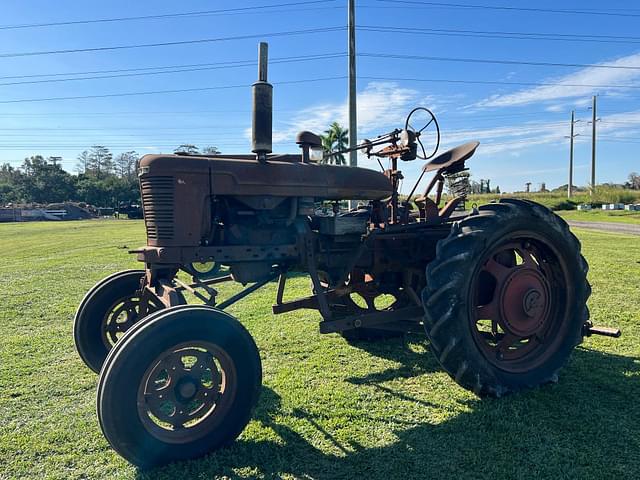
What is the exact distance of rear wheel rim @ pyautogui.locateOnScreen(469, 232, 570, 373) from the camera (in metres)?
3.73

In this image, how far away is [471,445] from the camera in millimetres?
2900

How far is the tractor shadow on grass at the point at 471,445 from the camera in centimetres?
263

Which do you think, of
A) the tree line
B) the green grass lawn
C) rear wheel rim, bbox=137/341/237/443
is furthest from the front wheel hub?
the tree line

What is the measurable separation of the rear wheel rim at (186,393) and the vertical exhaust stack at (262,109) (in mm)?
1506

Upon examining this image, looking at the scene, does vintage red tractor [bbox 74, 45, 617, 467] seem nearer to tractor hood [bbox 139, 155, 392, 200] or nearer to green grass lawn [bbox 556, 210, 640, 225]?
tractor hood [bbox 139, 155, 392, 200]

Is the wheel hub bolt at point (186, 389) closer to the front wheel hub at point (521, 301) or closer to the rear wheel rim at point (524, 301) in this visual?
the rear wheel rim at point (524, 301)

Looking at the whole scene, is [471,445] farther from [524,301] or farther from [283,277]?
[283,277]

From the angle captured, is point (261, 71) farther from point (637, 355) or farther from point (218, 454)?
point (637, 355)

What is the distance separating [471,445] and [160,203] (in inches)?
101

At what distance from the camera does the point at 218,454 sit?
9.14 ft

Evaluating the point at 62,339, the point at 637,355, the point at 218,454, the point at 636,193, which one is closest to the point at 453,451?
the point at 218,454

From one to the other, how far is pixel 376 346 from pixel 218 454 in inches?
95.3

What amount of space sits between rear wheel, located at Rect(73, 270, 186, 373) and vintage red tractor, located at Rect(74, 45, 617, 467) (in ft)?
0.04

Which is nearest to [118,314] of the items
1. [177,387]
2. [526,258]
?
[177,387]
